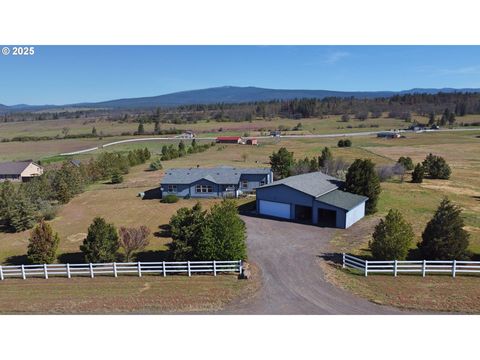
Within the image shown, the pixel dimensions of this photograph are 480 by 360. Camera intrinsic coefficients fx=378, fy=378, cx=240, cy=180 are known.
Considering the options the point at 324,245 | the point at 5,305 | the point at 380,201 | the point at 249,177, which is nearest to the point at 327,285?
the point at 324,245

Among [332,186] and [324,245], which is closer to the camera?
[324,245]

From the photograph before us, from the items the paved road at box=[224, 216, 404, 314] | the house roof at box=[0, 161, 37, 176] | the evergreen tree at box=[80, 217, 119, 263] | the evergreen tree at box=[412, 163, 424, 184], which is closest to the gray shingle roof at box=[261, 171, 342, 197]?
the paved road at box=[224, 216, 404, 314]

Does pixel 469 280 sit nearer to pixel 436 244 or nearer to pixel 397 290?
pixel 436 244

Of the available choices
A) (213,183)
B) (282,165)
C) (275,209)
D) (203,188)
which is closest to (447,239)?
(275,209)

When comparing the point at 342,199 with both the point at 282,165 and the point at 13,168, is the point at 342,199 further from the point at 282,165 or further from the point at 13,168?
the point at 13,168

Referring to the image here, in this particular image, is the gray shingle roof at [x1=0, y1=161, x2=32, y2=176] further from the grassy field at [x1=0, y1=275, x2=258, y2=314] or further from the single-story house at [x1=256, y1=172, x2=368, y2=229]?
the grassy field at [x1=0, y1=275, x2=258, y2=314]

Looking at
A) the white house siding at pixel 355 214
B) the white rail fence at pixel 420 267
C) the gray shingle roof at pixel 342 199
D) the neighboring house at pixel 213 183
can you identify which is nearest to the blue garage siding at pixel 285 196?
the gray shingle roof at pixel 342 199
